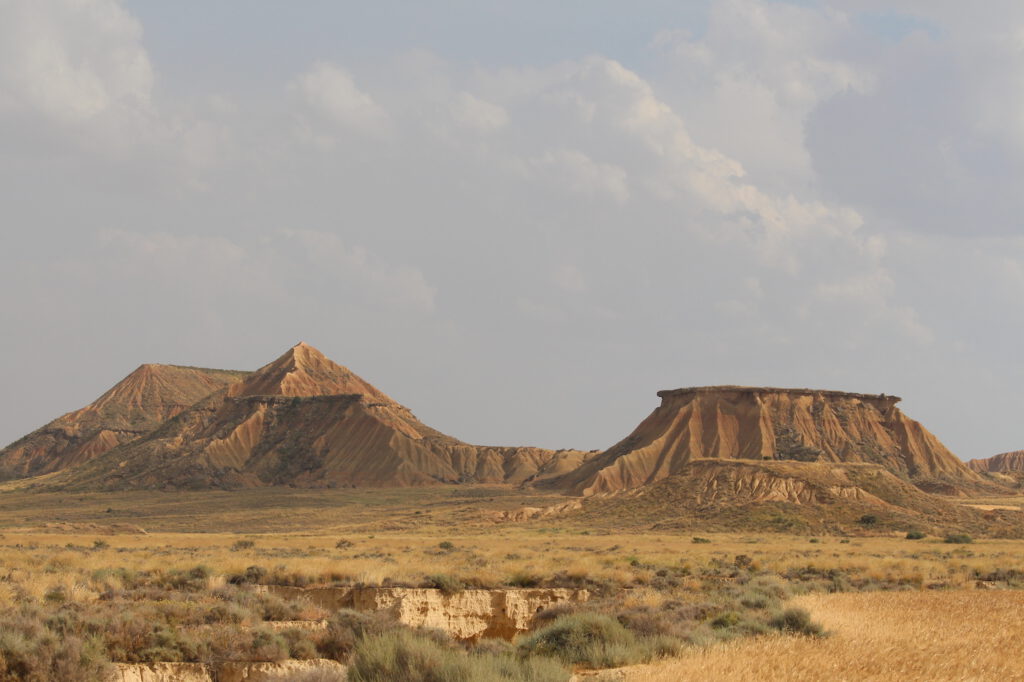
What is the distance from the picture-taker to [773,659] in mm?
13828

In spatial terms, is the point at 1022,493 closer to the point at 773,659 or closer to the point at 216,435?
the point at 216,435

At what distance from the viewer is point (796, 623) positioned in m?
18.0

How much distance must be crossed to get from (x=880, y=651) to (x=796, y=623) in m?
3.03

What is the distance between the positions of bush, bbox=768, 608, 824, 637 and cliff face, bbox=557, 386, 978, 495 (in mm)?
79125

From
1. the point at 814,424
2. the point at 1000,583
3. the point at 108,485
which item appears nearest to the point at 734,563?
the point at 1000,583

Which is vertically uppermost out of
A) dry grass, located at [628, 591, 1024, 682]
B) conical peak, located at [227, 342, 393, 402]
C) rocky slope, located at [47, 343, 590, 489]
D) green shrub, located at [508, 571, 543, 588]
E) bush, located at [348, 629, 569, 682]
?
conical peak, located at [227, 342, 393, 402]

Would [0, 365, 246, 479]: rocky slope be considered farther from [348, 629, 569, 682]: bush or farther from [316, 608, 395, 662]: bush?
[348, 629, 569, 682]: bush

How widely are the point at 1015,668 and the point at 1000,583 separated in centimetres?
1840

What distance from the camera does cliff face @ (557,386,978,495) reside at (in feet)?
336

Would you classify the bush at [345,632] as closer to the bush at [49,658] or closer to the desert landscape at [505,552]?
the desert landscape at [505,552]

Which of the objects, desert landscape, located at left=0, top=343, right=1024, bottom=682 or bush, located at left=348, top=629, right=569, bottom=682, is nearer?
bush, located at left=348, top=629, right=569, bottom=682

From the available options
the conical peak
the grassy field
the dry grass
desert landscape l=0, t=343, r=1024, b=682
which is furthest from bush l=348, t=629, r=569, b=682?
the conical peak

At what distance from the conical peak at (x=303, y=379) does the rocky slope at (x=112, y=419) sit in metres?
17.0

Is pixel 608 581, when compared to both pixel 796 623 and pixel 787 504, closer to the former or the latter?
pixel 796 623
